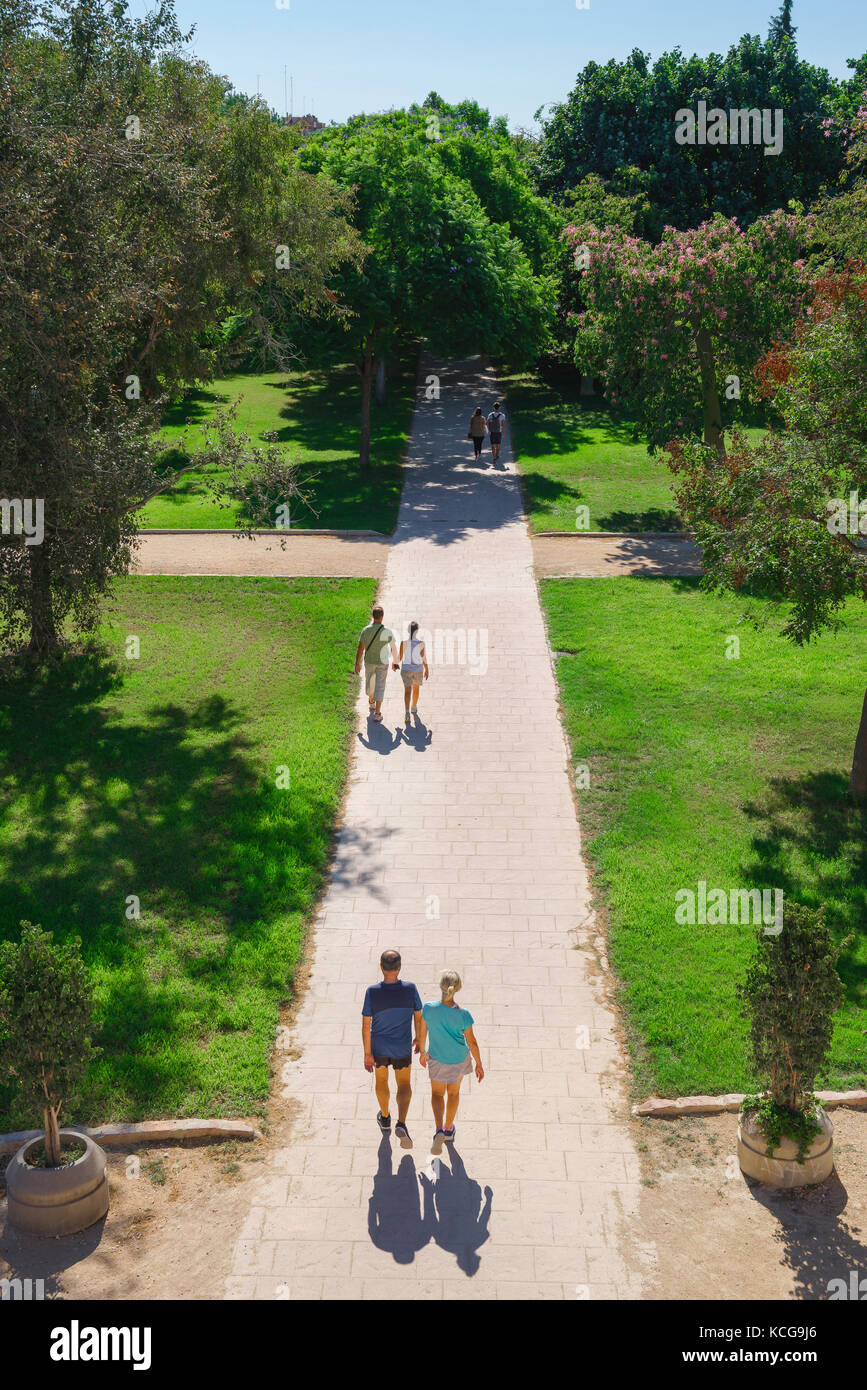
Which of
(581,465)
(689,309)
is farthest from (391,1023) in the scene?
(581,465)

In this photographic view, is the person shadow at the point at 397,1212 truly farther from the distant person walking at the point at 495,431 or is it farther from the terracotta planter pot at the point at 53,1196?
the distant person walking at the point at 495,431

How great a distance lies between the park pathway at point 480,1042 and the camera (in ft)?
23.0

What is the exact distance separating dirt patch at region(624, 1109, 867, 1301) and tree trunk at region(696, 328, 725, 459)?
57.1 ft

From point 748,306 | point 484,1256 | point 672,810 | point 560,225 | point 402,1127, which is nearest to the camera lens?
point 484,1256

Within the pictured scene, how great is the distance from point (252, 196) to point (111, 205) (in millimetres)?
A: 5259

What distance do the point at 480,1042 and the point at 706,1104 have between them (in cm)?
179

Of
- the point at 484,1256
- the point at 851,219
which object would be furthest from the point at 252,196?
the point at 484,1256

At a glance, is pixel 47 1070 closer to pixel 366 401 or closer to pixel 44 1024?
pixel 44 1024

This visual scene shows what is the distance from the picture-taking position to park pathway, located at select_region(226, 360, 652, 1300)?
7.02m

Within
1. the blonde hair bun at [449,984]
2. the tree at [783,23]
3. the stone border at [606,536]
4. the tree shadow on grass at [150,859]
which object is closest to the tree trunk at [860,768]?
the tree shadow on grass at [150,859]

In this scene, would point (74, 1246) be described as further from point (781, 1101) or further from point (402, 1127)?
point (781, 1101)

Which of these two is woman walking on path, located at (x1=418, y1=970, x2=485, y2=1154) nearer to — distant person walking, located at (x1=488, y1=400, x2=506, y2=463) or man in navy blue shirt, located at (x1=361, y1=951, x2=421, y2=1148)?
man in navy blue shirt, located at (x1=361, y1=951, x2=421, y2=1148)

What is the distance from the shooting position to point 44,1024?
23.6 feet
